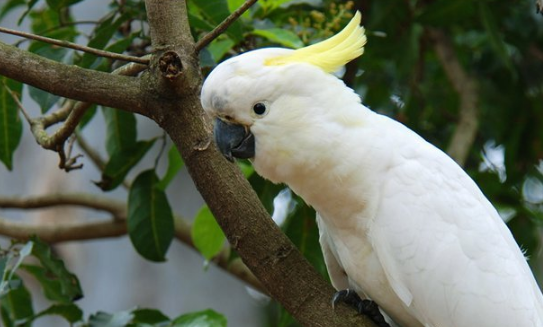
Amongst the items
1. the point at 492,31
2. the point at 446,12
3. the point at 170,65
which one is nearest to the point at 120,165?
the point at 170,65

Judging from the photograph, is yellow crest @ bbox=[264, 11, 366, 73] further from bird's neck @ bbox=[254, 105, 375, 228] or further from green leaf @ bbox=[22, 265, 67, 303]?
green leaf @ bbox=[22, 265, 67, 303]

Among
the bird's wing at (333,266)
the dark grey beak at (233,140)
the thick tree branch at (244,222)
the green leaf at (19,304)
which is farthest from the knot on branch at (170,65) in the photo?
the green leaf at (19,304)

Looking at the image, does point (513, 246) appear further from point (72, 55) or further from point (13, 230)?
point (13, 230)

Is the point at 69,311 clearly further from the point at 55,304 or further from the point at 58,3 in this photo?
the point at 58,3

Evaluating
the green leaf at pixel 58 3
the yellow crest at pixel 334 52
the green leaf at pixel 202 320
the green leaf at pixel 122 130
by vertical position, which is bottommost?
the green leaf at pixel 202 320

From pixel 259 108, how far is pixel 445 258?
0.57 m

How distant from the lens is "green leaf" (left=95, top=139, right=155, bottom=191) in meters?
2.65

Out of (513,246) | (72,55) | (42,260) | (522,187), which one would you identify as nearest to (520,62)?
(522,187)

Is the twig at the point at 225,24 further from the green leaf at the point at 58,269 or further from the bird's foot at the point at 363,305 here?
the green leaf at the point at 58,269

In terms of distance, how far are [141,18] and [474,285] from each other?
1.33 m

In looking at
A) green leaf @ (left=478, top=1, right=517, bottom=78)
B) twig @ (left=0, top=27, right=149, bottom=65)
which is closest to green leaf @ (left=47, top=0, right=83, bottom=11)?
twig @ (left=0, top=27, right=149, bottom=65)

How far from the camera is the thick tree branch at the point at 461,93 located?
128 inches

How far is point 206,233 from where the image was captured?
2.63m

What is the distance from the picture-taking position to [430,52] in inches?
153
